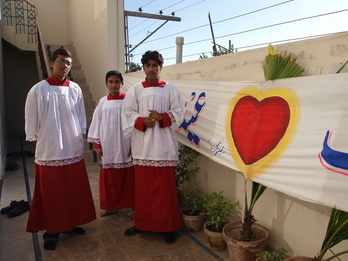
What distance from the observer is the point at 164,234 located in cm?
295

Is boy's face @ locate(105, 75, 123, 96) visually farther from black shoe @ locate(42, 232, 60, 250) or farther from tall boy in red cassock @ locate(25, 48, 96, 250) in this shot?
black shoe @ locate(42, 232, 60, 250)

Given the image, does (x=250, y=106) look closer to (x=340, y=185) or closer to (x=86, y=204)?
(x=340, y=185)

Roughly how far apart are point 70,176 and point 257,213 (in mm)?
1730

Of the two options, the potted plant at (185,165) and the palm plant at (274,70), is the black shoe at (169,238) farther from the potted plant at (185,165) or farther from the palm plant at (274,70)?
the palm plant at (274,70)

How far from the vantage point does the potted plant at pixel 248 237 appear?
233cm

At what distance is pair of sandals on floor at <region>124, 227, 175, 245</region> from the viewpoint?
2.88 meters

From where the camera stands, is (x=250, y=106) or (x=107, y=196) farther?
(x=107, y=196)

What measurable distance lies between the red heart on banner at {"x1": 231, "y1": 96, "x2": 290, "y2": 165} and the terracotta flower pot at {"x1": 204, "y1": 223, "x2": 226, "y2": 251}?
0.74m

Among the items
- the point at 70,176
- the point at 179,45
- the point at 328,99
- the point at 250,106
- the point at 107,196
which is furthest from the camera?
the point at 179,45

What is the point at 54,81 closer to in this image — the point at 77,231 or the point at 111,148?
the point at 111,148

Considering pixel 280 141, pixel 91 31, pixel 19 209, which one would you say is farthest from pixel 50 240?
pixel 91 31

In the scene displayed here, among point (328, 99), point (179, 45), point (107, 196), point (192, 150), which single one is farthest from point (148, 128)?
point (179, 45)

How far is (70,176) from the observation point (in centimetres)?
286

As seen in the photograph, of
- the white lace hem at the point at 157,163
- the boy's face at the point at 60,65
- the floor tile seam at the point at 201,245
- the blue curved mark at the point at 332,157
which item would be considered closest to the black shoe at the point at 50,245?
the white lace hem at the point at 157,163
